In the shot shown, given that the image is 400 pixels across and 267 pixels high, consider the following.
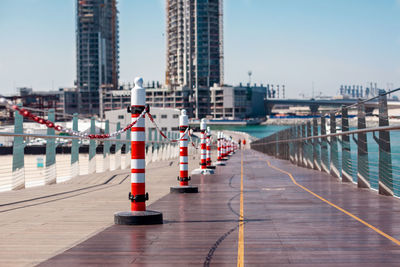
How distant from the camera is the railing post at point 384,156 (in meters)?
12.8

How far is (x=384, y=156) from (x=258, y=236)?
21.3 feet

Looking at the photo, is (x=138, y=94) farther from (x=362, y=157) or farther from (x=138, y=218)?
(x=362, y=157)

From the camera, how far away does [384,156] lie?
13008 mm

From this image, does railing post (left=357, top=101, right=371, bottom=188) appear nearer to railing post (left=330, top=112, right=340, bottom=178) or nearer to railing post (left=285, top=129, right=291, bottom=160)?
railing post (left=330, top=112, right=340, bottom=178)

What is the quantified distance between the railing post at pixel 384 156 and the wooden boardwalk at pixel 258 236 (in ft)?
2.19

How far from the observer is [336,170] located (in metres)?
19.7

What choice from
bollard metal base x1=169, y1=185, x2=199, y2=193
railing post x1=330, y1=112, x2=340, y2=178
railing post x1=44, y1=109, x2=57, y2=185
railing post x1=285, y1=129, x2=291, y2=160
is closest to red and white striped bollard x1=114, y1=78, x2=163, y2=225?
bollard metal base x1=169, y1=185, x2=199, y2=193

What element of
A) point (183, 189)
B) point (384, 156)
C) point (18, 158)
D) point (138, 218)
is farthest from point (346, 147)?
point (138, 218)

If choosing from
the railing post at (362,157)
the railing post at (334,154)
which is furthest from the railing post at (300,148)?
the railing post at (362,157)

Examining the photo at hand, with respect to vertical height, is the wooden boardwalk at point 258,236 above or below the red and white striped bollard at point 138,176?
below

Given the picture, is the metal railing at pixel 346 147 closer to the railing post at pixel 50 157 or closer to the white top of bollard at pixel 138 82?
the white top of bollard at pixel 138 82

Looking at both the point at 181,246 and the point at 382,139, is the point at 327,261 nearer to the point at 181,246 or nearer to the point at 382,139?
the point at 181,246

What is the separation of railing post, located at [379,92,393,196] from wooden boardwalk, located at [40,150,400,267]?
0.67 meters

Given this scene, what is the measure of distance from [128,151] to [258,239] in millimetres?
20421
